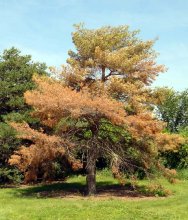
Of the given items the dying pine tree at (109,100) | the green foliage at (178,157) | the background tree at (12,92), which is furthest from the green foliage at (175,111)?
the dying pine tree at (109,100)

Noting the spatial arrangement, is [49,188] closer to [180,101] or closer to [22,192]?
[22,192]

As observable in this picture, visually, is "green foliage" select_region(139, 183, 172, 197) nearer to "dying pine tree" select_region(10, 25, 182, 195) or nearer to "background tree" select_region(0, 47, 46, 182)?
"dying pine tree" select_region(10, 25, 182, 195)

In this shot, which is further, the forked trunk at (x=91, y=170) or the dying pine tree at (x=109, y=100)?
the forked trunk at (x=91, y=170)

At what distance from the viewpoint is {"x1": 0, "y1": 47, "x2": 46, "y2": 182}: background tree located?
26.3 meters

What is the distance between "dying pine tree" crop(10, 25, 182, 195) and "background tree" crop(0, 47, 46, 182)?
5.24m

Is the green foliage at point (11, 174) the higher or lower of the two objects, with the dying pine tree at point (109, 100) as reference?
lower

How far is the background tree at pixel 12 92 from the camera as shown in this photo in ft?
86.2

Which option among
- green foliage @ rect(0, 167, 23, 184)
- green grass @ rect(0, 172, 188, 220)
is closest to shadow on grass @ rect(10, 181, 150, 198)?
green grass @ rect(0, 172, 188, 220)

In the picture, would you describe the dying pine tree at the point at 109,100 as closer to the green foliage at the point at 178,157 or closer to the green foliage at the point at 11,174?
the green foliage at the point at 11,174

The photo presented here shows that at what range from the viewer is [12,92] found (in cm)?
2823

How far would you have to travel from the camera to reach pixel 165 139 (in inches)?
819

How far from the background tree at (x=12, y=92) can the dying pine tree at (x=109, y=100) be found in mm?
5244

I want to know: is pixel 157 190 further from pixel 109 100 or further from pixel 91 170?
pixel 109 100

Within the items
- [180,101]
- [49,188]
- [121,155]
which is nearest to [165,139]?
[121,155]
